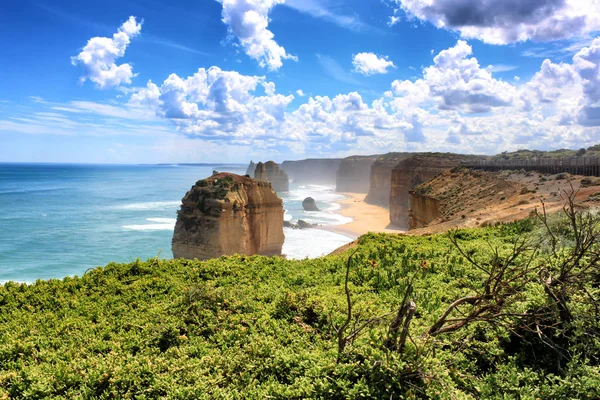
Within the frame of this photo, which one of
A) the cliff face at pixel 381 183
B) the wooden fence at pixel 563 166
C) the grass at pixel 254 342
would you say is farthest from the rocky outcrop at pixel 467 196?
the cliff face at pixel 381 183

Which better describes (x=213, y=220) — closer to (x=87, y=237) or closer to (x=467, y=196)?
(x=467, y=196)

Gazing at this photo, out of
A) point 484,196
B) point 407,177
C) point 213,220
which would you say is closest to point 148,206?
point 407,177

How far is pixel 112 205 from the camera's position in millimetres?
95125

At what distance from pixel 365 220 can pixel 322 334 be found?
244 feet

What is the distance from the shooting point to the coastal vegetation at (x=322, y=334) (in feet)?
15.5

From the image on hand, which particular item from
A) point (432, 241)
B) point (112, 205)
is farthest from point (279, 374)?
point (112, 205)

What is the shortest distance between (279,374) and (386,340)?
1.80 m

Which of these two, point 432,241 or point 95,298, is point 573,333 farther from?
point 95,298

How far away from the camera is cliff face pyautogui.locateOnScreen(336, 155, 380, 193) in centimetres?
15275

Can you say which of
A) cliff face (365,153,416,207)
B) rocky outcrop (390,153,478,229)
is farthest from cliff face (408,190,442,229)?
cliff face (365,153,416,207)

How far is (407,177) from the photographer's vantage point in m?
74.4

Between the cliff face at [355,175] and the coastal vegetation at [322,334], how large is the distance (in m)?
144

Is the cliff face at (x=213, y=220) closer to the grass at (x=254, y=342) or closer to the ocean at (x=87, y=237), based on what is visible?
the ocean at (x=87, y=237)

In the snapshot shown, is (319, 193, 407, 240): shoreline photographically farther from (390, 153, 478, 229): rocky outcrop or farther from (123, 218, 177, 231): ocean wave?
(123, 218, 177, 231): ocean wave
